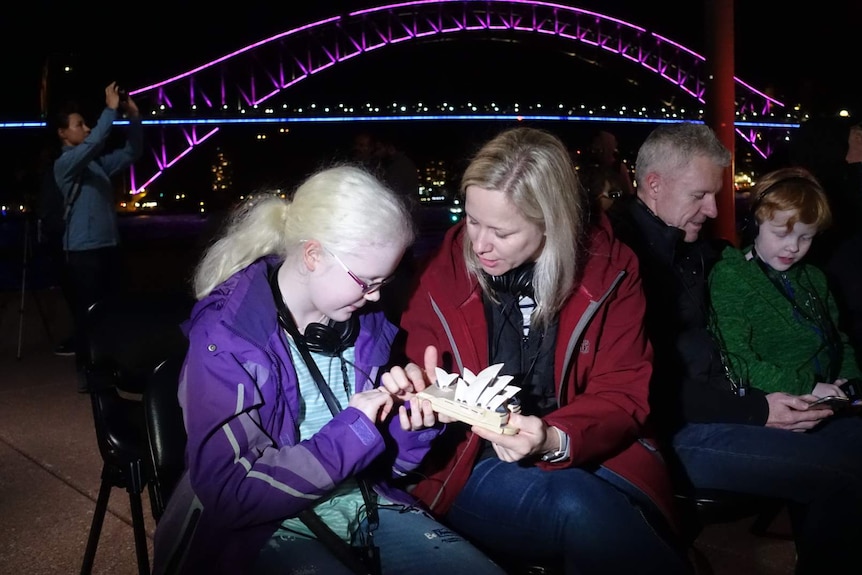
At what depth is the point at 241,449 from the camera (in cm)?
182

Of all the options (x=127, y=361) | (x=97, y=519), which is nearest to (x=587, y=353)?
(x=127, y=361)

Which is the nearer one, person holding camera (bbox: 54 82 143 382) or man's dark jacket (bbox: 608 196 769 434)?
man's dark jacket (bbox: 608 196 769 434)

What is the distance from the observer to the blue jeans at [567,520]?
6.23ft

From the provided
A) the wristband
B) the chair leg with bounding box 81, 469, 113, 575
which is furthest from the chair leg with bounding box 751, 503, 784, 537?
the chair leg with bounding box 81, 469, 113, 575

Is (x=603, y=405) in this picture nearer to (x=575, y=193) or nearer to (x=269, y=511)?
(x=575, y=193)

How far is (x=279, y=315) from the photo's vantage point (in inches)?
80.3

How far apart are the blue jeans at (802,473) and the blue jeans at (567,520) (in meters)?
0.52

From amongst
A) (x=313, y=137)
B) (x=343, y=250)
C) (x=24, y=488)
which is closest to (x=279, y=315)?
(x=343, y=250)

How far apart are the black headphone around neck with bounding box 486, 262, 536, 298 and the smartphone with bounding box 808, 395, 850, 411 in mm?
1061

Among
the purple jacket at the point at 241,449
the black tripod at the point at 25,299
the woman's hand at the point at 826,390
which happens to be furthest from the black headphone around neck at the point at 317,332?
the black tripod at the point at 25,299

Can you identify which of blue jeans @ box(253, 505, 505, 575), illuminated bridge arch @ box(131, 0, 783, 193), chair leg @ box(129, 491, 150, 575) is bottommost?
chair leg @ box(129, 491, 150, 575)

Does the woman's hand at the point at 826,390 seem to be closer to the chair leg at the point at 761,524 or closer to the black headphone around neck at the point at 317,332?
the chair leg at the point at 761,524

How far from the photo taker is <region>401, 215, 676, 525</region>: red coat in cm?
220

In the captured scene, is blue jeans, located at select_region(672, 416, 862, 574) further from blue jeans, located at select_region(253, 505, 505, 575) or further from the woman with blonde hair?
blue jeans, located at select_region(253, 505, 505, 575)
